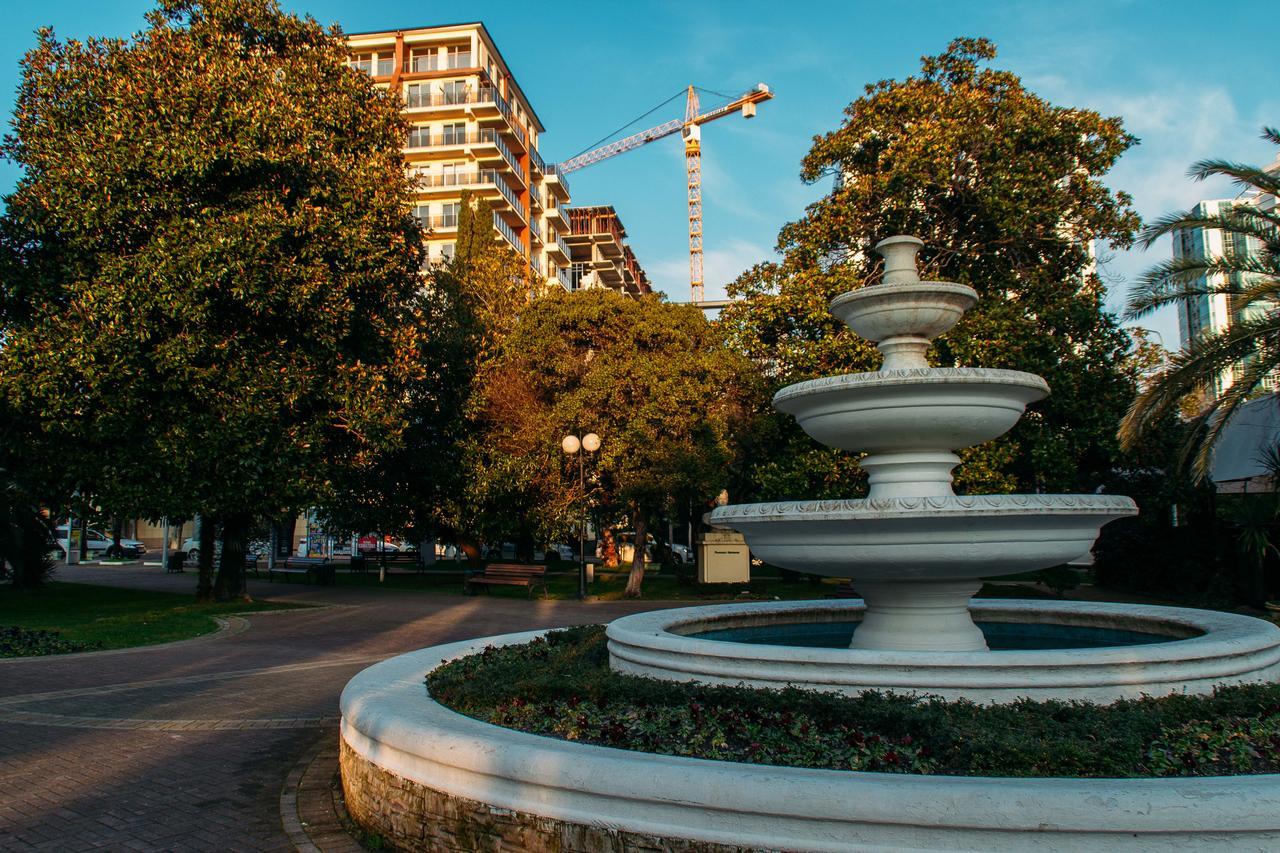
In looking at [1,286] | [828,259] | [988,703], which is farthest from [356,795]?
[828,259]

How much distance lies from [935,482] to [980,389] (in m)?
0.90

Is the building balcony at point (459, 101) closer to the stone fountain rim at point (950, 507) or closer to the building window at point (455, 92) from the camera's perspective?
the building window at point (455, 92)

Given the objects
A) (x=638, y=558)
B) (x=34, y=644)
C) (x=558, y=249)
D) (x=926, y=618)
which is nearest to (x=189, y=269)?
(x=34, y=644)

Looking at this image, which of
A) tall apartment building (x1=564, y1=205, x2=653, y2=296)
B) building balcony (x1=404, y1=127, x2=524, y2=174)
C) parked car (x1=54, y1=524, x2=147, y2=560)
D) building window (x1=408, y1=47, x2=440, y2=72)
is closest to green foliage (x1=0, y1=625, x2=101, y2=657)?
parked car (x1=54, y1=524, x2=147, y2=560)

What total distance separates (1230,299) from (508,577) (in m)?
16.4

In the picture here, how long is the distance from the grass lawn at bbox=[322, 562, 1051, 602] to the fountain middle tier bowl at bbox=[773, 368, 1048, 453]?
521 inches

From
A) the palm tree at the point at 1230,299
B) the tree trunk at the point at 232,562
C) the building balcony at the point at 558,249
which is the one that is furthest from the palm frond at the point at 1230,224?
the building balcony at the point at 558,249

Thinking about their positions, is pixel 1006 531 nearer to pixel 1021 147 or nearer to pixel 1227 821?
pixel 1227 821

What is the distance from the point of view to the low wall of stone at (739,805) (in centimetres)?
337

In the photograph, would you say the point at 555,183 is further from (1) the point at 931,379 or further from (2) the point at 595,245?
(1) the point at 931,379

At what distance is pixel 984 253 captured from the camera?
20.3 m

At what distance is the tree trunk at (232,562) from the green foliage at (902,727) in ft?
55.8

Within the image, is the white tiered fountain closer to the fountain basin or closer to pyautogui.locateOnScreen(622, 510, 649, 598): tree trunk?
the fountain basin

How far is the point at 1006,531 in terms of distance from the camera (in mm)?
5906
